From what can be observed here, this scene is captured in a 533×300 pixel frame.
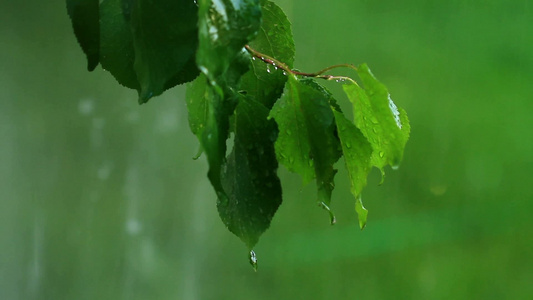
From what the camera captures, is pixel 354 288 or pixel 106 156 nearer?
pixel 106 156

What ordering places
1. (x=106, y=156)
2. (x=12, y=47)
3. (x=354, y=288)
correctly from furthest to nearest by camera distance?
1. (x=354, y=288)
2. (x=106, y=156)
3. (x=12, y=47)

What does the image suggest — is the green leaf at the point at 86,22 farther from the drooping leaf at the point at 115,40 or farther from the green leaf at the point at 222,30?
the green leaf at the point at 222,30

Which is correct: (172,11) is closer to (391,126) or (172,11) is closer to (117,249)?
(391,126)

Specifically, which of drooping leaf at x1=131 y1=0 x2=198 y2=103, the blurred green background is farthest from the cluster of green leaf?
the blurred green background

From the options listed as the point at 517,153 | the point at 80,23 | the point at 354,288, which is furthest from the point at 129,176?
the point at 517,153

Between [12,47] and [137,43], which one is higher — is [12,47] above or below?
below

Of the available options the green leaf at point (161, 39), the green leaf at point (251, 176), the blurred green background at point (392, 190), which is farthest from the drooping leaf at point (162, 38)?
the blurred green background at point (392, 190)

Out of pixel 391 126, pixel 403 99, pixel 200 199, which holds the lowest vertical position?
pixel 200 199

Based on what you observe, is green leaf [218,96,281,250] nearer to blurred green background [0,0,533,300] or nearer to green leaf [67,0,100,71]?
green leaf [67,0,100,71]
